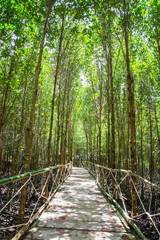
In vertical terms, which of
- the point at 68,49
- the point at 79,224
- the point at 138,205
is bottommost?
the point at 138,205

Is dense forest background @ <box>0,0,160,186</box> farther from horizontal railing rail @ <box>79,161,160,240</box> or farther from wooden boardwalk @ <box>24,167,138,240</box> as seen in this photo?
wooden boardwalk @ <box>24,167,138,240</box>

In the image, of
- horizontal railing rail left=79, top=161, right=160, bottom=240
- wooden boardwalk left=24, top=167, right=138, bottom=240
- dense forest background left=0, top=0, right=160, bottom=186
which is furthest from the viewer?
dense forest background left=0, top=0, right=160, bottom=186

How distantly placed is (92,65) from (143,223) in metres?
10.5

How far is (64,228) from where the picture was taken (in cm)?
317

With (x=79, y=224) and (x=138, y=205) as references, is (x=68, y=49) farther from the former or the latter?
(x=138, y=205)

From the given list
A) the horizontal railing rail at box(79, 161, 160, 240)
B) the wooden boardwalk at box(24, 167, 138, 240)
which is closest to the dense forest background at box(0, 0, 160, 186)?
the horizontal railing rail at box(79, 161, 160, 240)

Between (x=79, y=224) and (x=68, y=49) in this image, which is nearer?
(x=79, y=224)

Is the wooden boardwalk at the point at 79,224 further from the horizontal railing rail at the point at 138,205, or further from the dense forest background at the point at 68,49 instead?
the dense forest background at the point at 68,49

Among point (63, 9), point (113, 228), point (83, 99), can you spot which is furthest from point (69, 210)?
point (83, 99)

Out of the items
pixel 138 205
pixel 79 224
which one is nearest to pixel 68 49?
pixel 79 224

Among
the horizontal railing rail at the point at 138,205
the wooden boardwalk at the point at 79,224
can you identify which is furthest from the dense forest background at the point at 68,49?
the wooden boardwalk at the point at 79,224

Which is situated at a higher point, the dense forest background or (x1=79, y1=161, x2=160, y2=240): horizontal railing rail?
the dense forest background

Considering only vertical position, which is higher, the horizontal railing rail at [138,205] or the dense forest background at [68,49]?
the dense forest background at [68,49]

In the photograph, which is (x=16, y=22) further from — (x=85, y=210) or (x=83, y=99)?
(x=83, y=99)
